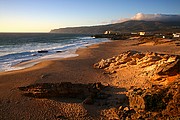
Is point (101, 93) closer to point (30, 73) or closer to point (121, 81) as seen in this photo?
point (121, 81)

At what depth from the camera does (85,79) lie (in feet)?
52.9

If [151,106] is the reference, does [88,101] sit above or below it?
below

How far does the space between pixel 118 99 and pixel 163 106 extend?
2.87 meters

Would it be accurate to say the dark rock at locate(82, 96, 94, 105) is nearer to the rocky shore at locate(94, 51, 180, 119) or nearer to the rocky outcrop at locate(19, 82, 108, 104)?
the rocky outcrop at locate(19, 82, 108, 104)

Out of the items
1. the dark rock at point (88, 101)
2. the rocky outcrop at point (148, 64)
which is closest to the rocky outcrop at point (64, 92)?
the dark rock at point (88, 101)

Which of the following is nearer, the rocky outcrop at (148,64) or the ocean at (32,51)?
the rocky outcrop at (148,64)

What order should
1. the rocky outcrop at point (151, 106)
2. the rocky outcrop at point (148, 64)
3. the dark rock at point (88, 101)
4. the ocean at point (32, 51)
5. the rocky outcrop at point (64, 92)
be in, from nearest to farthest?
the rocky outcrop at point (151, 106), the dark rock at point (88, 101), the rocky outcrop at point (64, 92), the rocky outcrop at point (148, 64), the ocean at point (32, 51)

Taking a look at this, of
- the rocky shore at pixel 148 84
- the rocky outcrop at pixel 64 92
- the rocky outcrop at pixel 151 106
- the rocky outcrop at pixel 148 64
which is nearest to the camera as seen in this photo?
the rocky outcrop at pixel 151 106

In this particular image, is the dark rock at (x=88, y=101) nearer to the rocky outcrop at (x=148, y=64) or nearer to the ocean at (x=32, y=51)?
the rocky outcrop at (x=148, y=64)

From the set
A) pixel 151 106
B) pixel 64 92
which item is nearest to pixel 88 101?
pixel 64 92

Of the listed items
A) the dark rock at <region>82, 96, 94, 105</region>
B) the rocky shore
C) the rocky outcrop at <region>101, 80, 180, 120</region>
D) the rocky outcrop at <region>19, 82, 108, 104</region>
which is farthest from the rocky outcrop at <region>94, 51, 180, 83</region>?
the dark rock at <region>82, 96, 94, 105</region>

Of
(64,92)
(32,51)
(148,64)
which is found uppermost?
(148,64)

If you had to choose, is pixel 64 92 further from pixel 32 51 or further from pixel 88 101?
pixel 32 51

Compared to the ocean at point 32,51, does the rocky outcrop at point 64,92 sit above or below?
above
